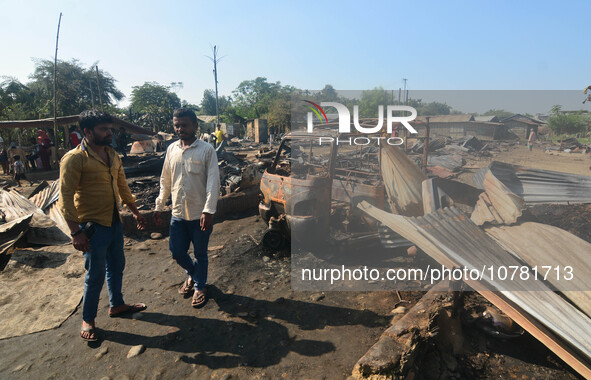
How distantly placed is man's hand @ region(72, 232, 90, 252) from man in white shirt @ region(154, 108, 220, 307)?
720mm

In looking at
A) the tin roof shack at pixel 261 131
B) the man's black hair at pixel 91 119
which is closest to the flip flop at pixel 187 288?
the man's black hair at pixel 91 119

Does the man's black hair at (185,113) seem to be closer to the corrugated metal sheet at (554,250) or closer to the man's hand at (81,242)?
the man's hand at (81,242)

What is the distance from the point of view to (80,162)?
2457mm

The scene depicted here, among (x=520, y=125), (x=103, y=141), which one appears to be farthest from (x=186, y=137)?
(x=520, y=125)

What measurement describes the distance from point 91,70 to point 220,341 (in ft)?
145

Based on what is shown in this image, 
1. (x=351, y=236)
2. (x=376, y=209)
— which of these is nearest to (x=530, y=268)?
(x=376, y=209)

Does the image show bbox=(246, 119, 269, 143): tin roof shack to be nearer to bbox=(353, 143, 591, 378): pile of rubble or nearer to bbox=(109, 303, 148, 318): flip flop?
bbox=(353, 143, 591, 378): pile of rubble

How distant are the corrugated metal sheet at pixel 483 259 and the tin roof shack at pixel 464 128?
76.7ft

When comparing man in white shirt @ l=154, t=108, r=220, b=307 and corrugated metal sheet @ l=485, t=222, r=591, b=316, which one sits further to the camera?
man in white shirt @ l=154, t=108, r=220, b=307

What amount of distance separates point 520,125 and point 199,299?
105ft

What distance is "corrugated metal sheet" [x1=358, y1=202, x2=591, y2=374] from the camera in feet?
7.00

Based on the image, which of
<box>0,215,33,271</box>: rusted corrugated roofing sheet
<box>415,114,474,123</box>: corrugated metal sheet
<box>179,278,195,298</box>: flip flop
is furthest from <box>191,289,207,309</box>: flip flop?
<box>415,114,474,123</box>: corrugated metal sheet

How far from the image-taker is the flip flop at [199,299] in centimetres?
302

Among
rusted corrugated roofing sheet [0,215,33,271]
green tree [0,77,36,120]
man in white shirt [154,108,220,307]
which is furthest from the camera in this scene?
green tree [0,77,36,120]
